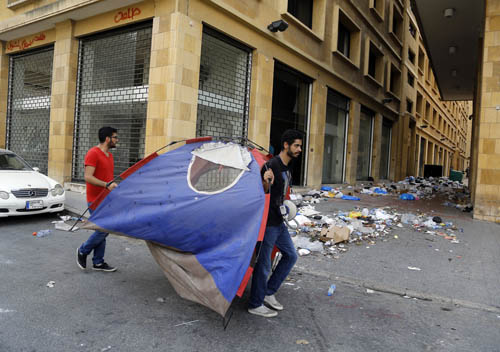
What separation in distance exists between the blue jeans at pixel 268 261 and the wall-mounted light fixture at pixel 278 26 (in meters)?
8.70

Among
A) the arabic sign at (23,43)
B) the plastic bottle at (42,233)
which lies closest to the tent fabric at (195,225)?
the plastic bottle at (42,233)

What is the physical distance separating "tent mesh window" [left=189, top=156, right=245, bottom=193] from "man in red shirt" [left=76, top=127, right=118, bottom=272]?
1.40 metres

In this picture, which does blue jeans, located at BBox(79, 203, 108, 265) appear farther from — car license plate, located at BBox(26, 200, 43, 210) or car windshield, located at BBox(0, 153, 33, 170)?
car windshield, located at BBox(0, 153, 33, 170)

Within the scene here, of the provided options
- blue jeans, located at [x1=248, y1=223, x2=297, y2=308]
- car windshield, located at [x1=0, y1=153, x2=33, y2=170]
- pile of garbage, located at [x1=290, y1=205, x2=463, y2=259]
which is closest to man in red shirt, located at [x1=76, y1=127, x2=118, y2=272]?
blue jeans, located at [x1=248, y1=223, x2=297, y2=308]

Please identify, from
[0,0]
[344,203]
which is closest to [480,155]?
[344,203]

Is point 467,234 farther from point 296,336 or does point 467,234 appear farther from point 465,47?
point 465,47

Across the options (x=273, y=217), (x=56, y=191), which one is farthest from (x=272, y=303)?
(x=56, y=191)

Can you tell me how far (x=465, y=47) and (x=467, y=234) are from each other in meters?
12.5

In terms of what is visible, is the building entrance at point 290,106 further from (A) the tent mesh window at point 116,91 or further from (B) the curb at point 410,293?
(B) the curb at point 410,293

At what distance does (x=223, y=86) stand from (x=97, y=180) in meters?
6.61

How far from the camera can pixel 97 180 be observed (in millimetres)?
4285

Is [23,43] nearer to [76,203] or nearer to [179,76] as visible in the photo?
[76,203]

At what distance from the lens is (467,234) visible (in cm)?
737

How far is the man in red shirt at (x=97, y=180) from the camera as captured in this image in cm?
431
